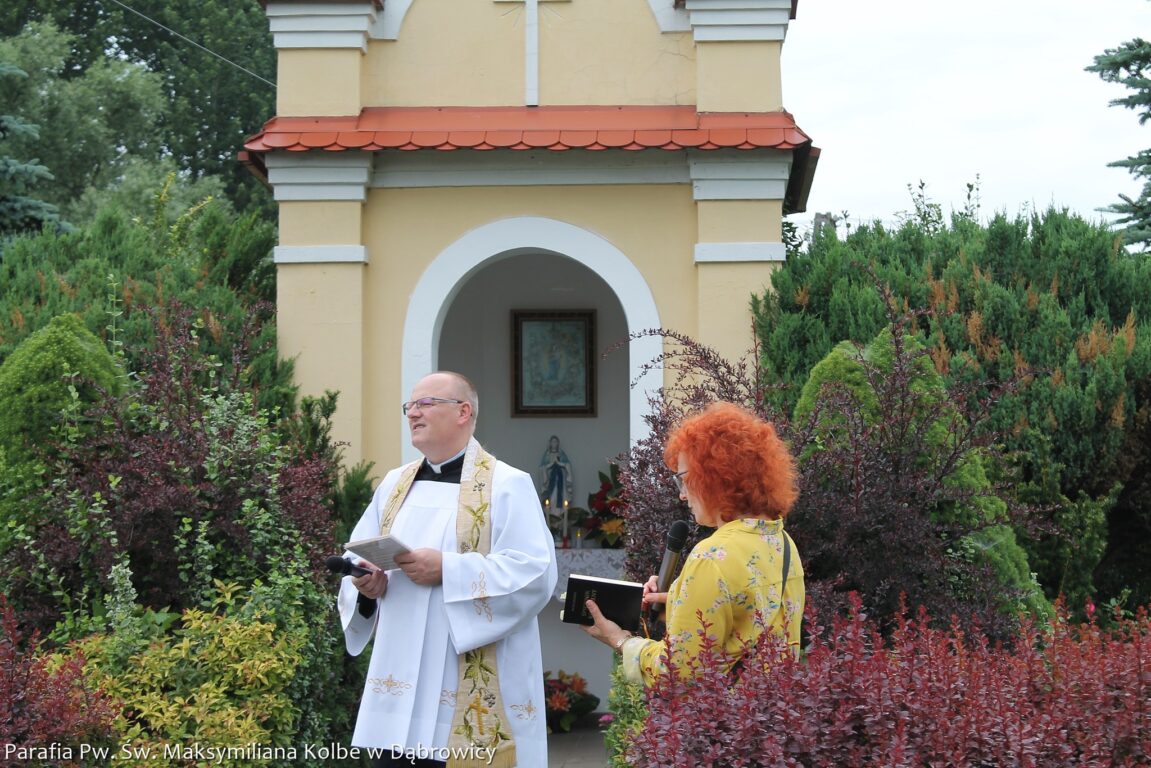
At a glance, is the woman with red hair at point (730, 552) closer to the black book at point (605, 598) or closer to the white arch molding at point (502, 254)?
the black book at point (605, 598)

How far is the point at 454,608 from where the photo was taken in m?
4.04

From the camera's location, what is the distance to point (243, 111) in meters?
29.6

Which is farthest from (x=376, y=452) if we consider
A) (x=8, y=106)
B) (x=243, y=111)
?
(x=243, y=111)

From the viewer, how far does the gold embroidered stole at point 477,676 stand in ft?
13.2

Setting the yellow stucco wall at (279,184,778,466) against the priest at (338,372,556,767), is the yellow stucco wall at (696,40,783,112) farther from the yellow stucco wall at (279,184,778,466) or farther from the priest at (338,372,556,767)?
the priest at (338,372,556,767)

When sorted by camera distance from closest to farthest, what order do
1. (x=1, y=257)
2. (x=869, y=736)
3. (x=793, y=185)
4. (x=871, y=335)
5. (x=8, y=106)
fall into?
(x=869, y=736) → (x=871, y=335) → (x=793, y=185) → (x=1, y=257) → (x=8, y=106)

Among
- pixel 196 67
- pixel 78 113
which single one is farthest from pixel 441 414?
pixel 196 67

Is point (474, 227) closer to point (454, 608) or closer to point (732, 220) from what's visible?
point (732, 220)

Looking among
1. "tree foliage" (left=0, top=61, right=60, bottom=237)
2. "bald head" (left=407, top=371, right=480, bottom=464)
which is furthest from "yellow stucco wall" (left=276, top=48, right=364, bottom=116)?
"bald head" (left=407, top=371, right=480, bottom=464)

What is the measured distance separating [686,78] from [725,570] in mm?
6110

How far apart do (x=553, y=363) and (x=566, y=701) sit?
10.4 feet

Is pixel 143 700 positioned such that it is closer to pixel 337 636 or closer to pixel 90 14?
pixel 337 636

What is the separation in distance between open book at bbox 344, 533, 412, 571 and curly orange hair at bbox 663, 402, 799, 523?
1057 mm

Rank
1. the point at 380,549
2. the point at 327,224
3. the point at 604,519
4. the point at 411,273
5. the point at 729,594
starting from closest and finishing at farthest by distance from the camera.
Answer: the point at 729,594, the point at 380,549, the point at 327,224, the point at 411,273, the point at 604,519
